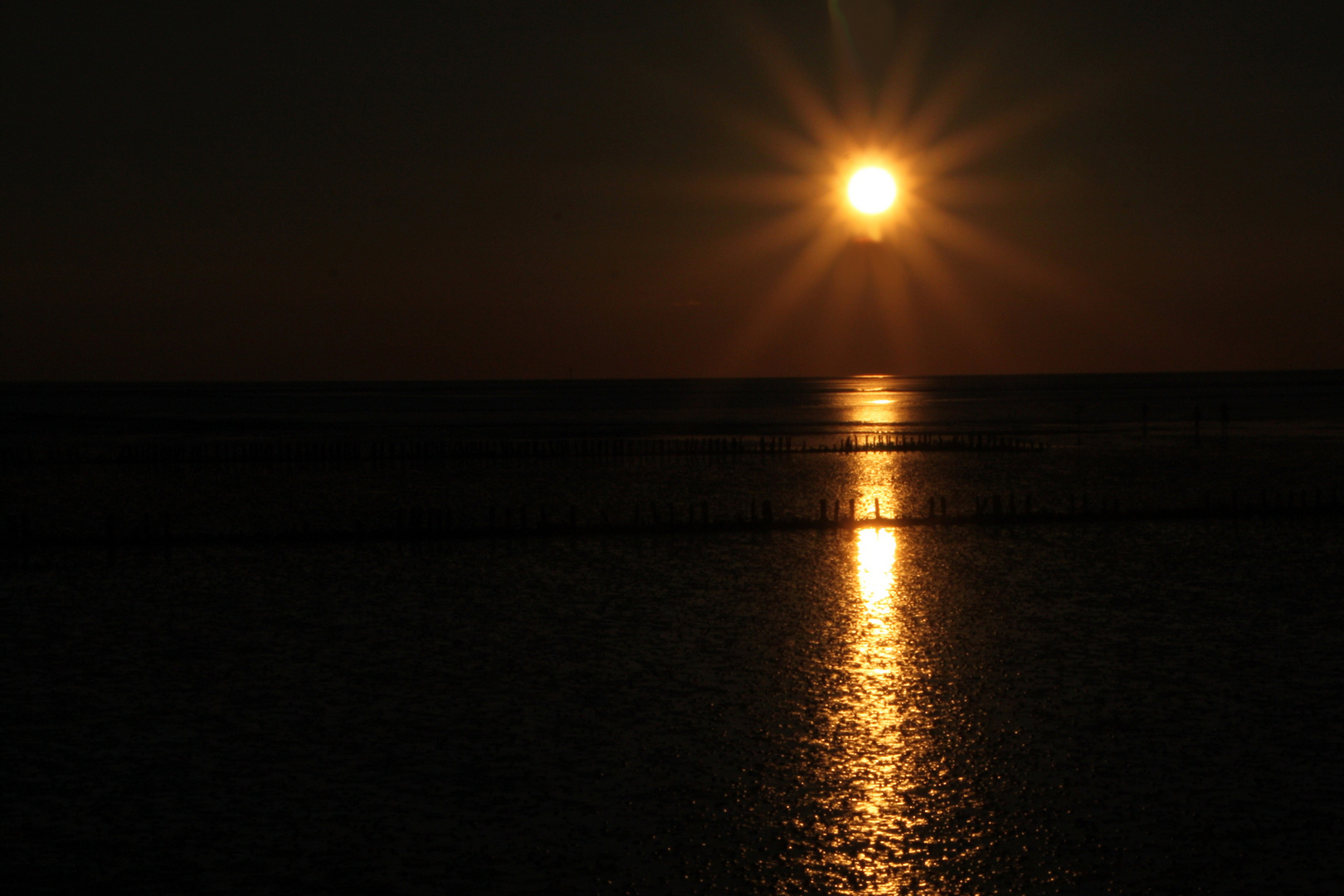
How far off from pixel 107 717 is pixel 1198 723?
16.1m

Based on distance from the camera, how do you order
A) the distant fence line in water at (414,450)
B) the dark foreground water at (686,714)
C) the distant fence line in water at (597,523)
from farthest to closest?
the distant fence line in water at (414,450) < the distant fence line in water at (597,523) < the dark foreground water at (686,714)

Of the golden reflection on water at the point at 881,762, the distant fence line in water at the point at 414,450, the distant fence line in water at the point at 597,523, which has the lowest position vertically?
the golden reflection on water at the point at 881,762

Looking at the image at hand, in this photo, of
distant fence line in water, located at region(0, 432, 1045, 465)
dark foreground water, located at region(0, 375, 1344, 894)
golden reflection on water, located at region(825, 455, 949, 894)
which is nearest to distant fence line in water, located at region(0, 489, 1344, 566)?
dark foreground water, located at region(0, 375, 1344, 894)

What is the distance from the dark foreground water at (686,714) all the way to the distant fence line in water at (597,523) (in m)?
0.98

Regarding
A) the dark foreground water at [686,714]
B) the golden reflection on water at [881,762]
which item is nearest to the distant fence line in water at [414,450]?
the dark foreground water at [686,714]

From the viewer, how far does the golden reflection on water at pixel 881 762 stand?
1312 centimetres

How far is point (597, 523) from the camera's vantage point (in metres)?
42.6

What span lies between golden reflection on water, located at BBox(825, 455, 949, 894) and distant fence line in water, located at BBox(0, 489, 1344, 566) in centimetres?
1378

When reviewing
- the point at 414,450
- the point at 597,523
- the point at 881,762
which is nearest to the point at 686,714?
the point at 881,762

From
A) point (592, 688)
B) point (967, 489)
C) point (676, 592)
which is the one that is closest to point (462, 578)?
point (676, 592)

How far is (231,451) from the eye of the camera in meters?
84.4

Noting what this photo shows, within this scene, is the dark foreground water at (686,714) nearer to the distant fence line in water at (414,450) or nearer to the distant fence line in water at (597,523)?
the distant fence line in water at (597,523)

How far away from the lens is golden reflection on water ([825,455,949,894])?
13.1 m

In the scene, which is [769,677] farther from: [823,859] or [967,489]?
[967,489]
